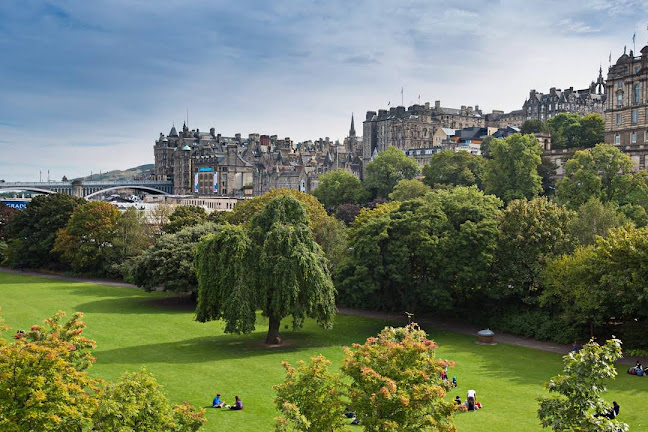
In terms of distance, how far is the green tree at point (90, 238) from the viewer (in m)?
79.2

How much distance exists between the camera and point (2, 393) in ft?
67.5

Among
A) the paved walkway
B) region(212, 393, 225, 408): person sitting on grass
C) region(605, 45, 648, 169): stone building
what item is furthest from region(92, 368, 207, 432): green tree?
region(605, 45, 648, 169): stone building

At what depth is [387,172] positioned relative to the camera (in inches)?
4855

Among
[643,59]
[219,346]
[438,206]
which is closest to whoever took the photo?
[219,346]

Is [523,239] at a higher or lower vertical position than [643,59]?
lower

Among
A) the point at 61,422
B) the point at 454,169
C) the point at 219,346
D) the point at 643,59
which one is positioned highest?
the point at 643,59

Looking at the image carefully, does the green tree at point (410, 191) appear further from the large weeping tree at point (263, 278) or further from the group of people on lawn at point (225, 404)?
the group of people on lawn at point (225, 404)

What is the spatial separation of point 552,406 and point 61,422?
14221 mm

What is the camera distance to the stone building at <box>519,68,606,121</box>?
169000mm

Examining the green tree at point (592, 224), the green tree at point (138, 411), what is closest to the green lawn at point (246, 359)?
the green tree at point (138, 411)

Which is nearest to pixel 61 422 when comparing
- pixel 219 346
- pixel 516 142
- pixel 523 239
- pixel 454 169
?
pixel 219 346

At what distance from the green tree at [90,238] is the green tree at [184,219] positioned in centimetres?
644

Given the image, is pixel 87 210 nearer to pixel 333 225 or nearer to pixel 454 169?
pixel 333 225

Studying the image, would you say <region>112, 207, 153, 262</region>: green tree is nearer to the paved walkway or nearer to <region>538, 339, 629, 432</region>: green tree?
the paved walkway
